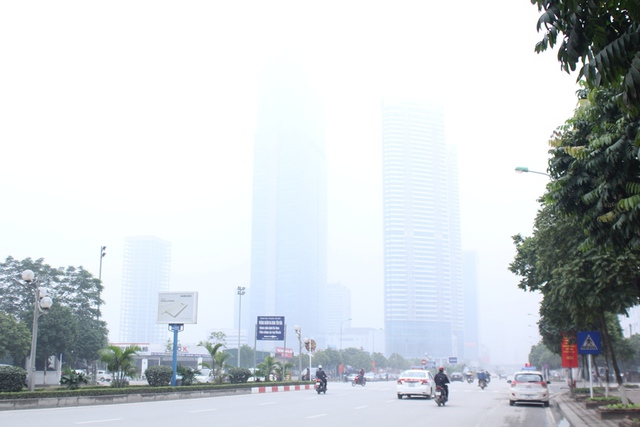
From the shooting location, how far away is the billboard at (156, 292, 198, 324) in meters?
38.8

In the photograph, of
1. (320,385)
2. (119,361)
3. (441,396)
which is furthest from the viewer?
(320,385)

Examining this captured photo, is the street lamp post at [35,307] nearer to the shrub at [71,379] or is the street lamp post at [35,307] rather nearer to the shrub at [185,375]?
the shrub at [71,379]

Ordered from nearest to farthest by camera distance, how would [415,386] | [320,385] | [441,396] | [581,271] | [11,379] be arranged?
[581,271], [11,379], [441,396], [415,386], [320,385]

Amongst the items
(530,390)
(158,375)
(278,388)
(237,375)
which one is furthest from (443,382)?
(278,388)

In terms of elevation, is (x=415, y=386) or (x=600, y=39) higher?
(x=600, y=39)

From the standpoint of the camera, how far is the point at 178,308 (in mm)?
39188

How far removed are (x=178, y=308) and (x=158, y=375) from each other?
7.51 m

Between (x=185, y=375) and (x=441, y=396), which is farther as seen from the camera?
(x=185, y=375)

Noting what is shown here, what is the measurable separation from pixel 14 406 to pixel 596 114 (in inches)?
776

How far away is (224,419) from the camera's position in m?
17.4

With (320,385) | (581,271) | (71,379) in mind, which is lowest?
(320,385)

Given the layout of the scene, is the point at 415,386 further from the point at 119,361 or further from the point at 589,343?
the point at 119,361

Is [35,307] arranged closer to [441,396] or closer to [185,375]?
[185,375]

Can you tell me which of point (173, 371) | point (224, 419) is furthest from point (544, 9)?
point (173, 371)
